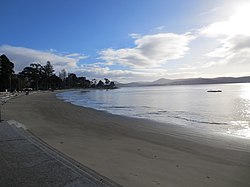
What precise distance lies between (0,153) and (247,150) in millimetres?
8575

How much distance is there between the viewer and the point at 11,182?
4586 millimetres

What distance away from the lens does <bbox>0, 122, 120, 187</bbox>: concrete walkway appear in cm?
460

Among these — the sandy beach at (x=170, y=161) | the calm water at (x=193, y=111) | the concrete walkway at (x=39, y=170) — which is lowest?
the calm water at (x=193, y=111)

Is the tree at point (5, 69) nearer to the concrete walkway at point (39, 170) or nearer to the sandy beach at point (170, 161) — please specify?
the sandy beach at point (170, 161)

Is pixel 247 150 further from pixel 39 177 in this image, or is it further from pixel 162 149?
pixel 39 177

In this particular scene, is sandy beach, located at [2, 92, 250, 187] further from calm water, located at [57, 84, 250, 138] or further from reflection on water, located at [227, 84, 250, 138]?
calm water, located at [57, 84, 250, 138]

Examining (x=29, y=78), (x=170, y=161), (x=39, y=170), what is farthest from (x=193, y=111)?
(x=29, y=78)

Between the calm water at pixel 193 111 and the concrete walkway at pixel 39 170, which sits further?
the calm water at pixel 193 111

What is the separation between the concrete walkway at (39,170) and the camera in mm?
4598

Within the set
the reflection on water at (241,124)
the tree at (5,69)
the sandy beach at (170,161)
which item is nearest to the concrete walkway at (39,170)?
the sandy beach at (170,161)

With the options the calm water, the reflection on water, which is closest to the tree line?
the calm water

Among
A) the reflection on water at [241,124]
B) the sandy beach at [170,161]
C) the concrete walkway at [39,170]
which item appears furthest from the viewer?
the reflection on water at [241,124]

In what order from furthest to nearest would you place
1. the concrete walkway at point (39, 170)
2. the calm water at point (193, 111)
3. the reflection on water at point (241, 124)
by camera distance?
the calm water at point (193, 111) → the reflection on water at point (241, 124) → the concrete walkway at point (39, 170)

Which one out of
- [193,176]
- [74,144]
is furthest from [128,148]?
[193,176]
